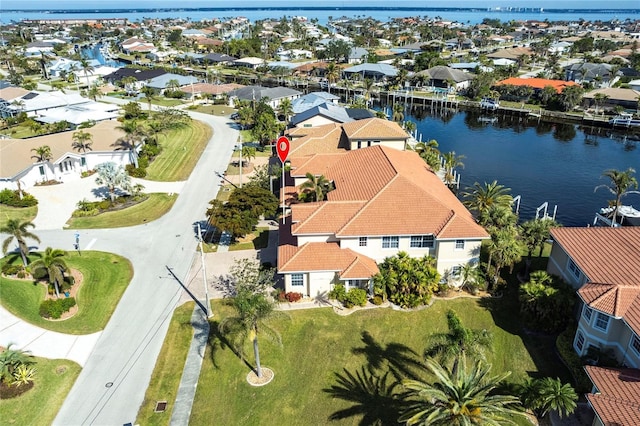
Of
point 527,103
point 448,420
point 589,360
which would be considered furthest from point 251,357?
point 527,103

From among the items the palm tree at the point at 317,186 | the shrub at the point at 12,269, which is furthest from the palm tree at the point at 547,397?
the shrub at the point at 12,269

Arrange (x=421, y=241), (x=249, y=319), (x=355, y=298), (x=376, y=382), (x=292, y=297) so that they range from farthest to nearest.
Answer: (x=421, y=241)
(x=292, y=297)
(x=355, y=298)
(x=376, y=382)
(x=249, y=319)

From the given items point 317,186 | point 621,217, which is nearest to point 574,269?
point 317,186

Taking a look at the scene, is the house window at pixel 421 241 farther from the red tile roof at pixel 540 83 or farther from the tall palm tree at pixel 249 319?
the red tile roof at pixel 540 83

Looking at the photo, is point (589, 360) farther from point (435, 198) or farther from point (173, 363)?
point (173, 363)

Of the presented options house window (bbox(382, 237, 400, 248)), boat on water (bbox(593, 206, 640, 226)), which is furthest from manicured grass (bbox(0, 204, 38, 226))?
boat on water (bbox(593, 206, 640, 226))

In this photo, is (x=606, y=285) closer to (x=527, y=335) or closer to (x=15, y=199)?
(x=527, y=335)

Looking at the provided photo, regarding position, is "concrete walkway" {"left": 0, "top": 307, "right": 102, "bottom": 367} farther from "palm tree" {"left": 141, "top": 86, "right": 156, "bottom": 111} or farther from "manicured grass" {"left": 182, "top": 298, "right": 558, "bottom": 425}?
"palm tree" {"left": 141, "top": 86, "right": 156, "bottom": 111}
